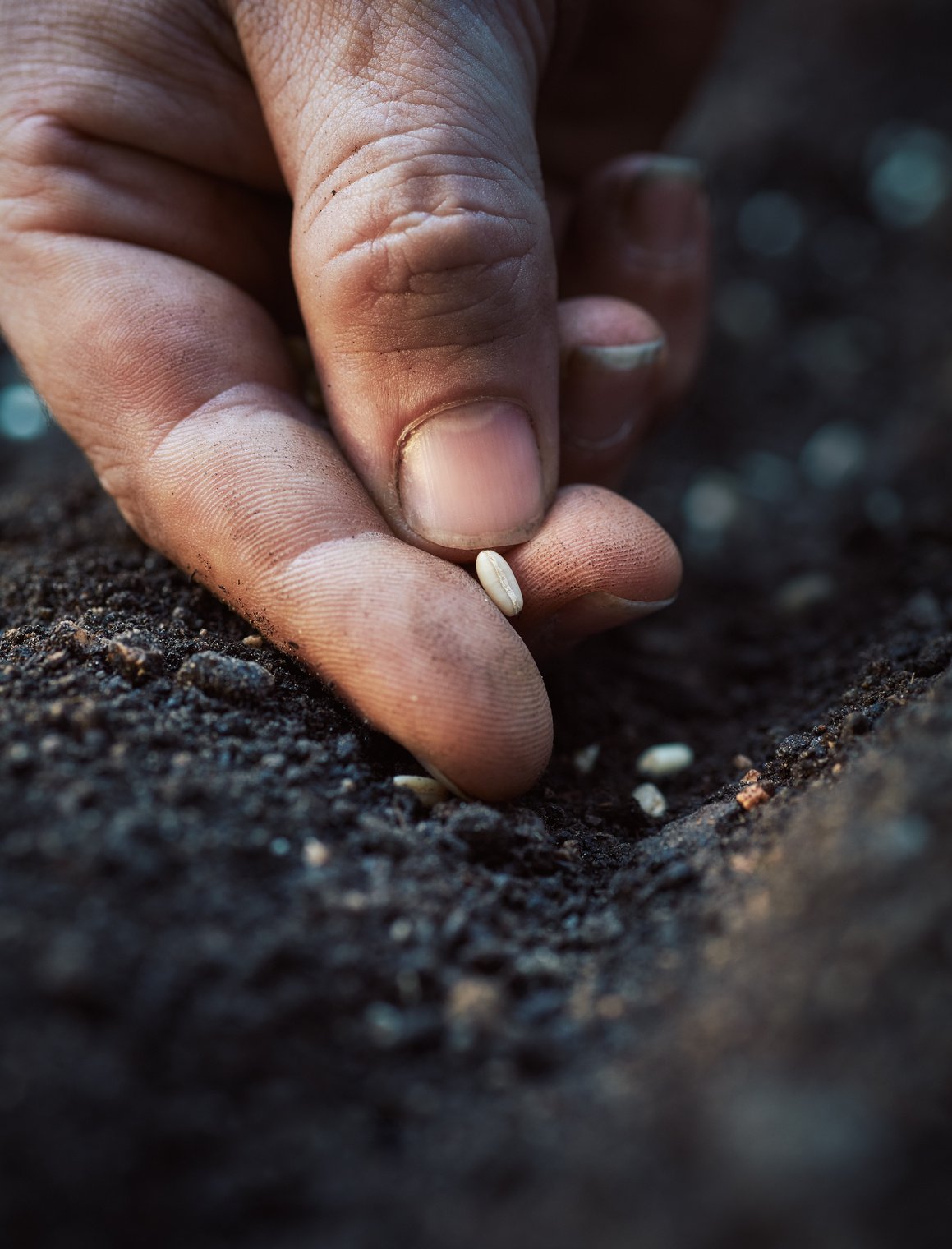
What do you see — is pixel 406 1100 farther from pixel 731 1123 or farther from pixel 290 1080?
pixel 731 1123

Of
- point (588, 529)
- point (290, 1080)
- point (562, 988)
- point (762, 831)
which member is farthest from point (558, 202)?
point (290, 1080)

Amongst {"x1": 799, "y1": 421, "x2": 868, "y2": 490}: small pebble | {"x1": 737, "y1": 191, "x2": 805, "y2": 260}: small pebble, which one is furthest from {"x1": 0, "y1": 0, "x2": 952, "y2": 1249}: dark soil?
{"x1": 737, "y1": 191, "x2": 805, "y2": 260}: small pebble

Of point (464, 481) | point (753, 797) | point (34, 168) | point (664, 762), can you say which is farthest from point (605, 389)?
point (34, 168)

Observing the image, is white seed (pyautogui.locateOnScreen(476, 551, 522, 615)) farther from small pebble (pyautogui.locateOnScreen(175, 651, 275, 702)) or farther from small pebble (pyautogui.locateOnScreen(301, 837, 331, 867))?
small pebble (pyautogui.locateOnScreen(301, 837, 331, 867))

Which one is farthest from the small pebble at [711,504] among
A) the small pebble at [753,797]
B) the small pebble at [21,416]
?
the small pebble at [21,416]

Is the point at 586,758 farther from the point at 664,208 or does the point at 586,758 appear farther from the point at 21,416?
the point at 21,416

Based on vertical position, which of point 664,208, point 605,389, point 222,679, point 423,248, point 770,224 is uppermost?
point 423,248
